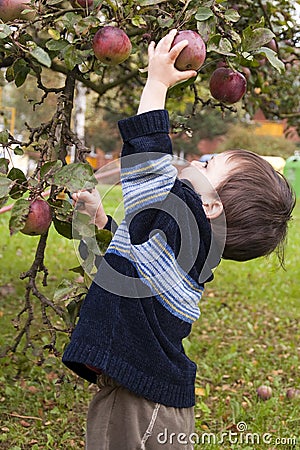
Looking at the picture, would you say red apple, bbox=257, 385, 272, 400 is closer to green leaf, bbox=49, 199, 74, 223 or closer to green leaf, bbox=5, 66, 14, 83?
green leaf, bbox=49, 199, 74, 223

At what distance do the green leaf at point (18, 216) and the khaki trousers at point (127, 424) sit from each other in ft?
1.44

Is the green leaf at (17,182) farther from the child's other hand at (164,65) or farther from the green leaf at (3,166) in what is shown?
the child's other hand at (164,65)

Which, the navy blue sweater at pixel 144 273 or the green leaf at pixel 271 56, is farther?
the green leaf at pixel 271 56

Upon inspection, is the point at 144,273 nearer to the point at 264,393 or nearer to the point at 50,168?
the point at 50,168

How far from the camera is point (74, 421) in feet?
8.75

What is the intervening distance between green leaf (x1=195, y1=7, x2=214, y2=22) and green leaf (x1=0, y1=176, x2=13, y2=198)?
61 centimetres

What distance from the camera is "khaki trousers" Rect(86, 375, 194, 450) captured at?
1644mm

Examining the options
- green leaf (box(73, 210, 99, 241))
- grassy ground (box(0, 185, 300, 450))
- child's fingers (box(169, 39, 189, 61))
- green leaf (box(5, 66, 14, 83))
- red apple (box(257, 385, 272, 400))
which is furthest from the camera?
red apple (box(257, 385, 272, 400))

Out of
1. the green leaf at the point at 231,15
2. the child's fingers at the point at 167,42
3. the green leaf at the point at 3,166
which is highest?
the green leaf at the point at 231,15

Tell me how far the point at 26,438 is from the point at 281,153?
16.8m

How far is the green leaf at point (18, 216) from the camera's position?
158cm

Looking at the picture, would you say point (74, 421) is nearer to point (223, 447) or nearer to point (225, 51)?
point (223, 447)

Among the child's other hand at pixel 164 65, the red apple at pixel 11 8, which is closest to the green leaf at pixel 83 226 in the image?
the child's other hand at pixel 164 65

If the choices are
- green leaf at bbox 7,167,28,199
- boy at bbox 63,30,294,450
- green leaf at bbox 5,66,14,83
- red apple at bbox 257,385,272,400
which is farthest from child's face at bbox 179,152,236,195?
red apple at bbox 257,385,272,400
